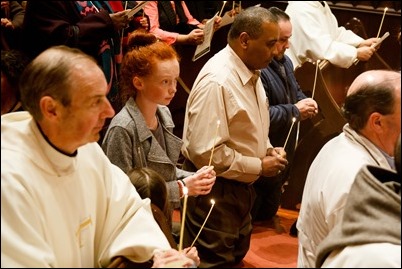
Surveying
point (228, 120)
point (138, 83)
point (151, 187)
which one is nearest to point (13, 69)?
point (151, 187)

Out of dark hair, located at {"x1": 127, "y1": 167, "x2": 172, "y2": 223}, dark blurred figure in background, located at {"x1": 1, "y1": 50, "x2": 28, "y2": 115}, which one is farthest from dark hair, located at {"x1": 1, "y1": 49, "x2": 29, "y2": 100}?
dark hair, located at {"x1": 127, "y1": 167, "x2": 172, "y2": 223}

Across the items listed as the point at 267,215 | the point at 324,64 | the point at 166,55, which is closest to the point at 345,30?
the point at 324,64

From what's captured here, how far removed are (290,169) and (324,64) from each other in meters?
0.78

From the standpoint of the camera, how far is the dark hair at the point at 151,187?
2463 millimetres

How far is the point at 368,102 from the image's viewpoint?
2.37 metres

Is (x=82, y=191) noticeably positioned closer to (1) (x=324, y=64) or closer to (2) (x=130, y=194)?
(2) (x=130, y=194)

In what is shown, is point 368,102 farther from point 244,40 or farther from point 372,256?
point 244,40

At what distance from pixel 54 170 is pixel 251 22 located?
1.76 meters

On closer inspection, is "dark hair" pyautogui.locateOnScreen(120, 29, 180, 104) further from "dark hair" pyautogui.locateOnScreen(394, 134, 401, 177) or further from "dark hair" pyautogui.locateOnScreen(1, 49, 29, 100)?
"dark hair" pyautogui.locateOnScreen(394, 134, 401, 177)

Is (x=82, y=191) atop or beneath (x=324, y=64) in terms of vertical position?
atop

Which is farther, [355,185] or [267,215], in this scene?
[267,215]

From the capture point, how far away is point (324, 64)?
14.6ft

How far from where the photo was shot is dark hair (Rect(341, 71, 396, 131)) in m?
2.33

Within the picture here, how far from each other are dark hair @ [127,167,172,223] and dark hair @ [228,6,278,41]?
1.14 metres
